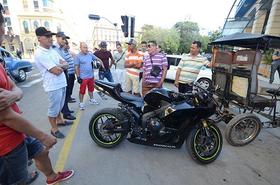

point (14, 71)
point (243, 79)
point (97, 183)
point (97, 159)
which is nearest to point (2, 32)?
point (97, 183)

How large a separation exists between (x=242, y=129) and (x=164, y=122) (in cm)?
173

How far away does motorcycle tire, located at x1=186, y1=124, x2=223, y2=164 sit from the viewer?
3.39 metres

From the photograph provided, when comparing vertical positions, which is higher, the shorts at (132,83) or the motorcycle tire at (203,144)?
the shorts at (132,83)

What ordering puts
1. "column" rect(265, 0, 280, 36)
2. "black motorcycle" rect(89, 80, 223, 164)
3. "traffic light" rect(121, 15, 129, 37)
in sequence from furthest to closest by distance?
"column" rect(265, 0, 280, 36) → "traffic light" rect(121, 15, 129, 37) → "black motorcycle" rect(89, 80, 223, 164)

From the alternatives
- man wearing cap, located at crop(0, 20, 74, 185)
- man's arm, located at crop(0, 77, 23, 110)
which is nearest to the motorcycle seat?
man wearing cap, located at crop(0, 20, 74, 185)

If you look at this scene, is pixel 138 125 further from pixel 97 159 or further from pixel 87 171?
pixel 87 171

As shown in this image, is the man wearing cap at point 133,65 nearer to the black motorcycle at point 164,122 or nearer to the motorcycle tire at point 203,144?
the black motorcycle at point 164,122

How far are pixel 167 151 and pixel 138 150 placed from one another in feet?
1.68

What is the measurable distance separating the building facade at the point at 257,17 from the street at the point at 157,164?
13.5 meters

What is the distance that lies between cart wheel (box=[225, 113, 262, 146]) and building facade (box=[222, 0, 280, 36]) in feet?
44.4

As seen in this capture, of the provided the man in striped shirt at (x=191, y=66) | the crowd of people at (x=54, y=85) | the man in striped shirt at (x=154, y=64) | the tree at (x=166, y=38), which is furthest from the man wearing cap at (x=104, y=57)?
the tree at (x=166, y=38)

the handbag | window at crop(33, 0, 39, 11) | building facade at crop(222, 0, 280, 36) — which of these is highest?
window at crop(33, 0, 39, 11)

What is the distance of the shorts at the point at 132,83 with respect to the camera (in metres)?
6.34

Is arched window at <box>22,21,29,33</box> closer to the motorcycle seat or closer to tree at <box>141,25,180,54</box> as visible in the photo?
tree at <box>141,25,180,54</box>
